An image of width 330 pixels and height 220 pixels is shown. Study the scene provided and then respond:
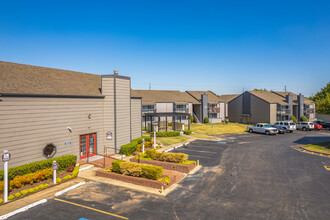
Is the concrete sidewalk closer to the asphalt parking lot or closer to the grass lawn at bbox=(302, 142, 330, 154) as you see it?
the asphalt parking lot

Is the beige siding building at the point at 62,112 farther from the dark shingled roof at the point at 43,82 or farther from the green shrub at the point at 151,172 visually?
the green shrub at the point at 151,172

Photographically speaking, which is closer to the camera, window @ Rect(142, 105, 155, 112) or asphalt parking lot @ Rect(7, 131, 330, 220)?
asphalt parking lot @ Rect(7, 131, 330, 220)

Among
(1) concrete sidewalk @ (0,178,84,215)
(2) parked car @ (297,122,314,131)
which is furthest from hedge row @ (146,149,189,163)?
(2) parked car @ (297,122,314,131)

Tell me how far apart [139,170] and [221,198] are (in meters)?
5.58

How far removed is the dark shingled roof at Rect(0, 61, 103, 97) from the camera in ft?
49.3

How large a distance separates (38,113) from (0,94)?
110 inches

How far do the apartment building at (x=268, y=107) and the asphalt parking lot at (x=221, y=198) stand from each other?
3337 cm

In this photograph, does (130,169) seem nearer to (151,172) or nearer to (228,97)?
(151,172)

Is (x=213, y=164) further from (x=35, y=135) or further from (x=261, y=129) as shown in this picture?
(x=261, y=129)

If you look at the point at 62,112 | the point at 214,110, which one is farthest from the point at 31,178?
the point at 214,110

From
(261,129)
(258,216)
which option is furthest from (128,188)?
(261,129)

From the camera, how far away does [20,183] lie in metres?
12.8

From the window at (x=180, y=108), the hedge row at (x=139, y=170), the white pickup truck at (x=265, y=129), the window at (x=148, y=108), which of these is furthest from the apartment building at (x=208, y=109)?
the hedge row at (x=139, y=170)

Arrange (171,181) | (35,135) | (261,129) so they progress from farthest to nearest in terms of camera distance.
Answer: (261,129) < (35,135) < (171,181)
